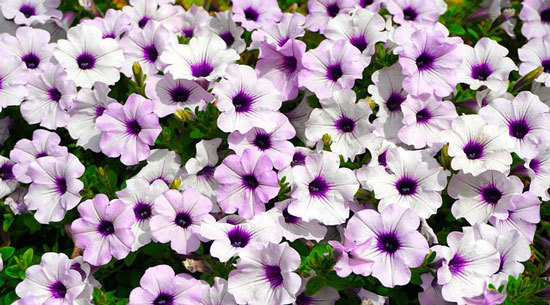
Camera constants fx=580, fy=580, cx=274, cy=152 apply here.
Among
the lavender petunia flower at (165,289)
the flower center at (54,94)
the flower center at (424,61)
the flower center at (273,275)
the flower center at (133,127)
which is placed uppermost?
the flower center at (424,61)

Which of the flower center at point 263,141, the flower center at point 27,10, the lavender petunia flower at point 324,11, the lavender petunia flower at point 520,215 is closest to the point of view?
the lavender petunia flower at point 520,215

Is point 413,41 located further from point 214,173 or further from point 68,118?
point 68,118

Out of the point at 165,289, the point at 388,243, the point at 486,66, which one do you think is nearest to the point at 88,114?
the point at 165,289

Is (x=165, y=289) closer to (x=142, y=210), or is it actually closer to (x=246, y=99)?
(x=142, y=210)

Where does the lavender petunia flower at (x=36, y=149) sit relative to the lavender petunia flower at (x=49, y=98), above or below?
below

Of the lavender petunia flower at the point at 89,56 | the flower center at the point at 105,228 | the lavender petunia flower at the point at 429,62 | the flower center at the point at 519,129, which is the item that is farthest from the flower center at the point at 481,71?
the flower center at the point at 105,228

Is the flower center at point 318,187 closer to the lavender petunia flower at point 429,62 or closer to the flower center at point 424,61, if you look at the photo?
the lavender petunia flower at point 429,62

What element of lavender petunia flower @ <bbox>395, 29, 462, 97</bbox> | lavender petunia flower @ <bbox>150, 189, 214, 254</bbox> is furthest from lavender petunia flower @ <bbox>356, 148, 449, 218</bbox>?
lavender petunia flower @ <bbox>150, 189, 214, 254</bbox>

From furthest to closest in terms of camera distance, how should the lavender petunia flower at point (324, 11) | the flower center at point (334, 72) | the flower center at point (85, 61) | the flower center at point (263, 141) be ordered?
the lavender petunia flower at point (324, 11) < the flower center at point (85, 61) < the flower center at point (334, 72) < the flower center at point (263, 141)
